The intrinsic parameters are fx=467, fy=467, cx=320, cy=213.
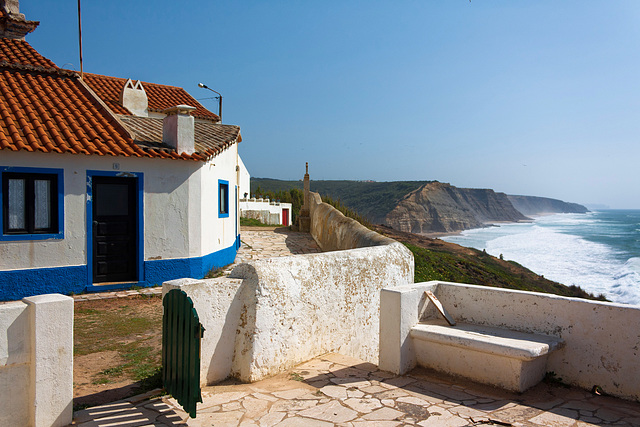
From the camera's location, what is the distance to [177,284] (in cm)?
416

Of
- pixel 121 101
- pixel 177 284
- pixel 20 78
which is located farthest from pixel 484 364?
pixel 121 101

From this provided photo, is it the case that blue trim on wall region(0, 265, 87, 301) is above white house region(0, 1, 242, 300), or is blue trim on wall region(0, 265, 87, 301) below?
below

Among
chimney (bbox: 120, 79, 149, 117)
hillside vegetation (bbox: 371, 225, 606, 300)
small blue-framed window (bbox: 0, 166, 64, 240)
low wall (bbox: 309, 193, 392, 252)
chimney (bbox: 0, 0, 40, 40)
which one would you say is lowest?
hillside vegetation (bbox: 371, 225, 606, 300)

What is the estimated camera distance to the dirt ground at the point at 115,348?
4.47 meters

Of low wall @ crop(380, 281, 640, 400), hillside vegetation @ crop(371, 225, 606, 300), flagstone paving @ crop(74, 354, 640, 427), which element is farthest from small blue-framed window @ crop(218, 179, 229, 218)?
flagstone paving @ crop(74, 354, 640, 427)

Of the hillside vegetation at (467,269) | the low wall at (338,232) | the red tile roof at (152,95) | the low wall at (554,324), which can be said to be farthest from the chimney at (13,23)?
the low wall at (554,324)

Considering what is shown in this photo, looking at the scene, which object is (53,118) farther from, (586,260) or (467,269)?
(586,260)

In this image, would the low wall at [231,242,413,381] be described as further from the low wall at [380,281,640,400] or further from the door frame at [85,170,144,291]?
the door frame at [85,170,144,291]

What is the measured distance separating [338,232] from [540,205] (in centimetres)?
17727

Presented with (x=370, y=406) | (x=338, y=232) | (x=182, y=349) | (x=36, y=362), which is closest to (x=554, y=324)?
(x=370, y=406)

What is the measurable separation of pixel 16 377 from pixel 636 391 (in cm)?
493

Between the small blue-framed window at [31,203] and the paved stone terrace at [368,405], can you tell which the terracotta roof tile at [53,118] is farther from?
the paved stone terrace at [368,405]

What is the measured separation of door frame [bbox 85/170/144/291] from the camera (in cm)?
902

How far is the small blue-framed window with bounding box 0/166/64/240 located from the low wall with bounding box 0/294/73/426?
6.00 metres
